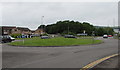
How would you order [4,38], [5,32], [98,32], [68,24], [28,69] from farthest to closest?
1. [68,24]
2. [98,32]
3. [5,32]
4. [4,38]
5. [28,69]

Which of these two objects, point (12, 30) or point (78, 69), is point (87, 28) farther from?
point (78, 69)

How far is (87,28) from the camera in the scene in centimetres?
10319

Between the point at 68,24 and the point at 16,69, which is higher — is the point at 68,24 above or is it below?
above

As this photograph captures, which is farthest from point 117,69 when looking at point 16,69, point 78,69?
point 16,69

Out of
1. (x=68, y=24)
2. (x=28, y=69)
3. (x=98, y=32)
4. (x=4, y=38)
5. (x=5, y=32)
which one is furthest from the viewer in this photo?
(x=68, y=24)

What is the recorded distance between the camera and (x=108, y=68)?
6789 mm

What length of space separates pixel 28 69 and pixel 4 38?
24213mm

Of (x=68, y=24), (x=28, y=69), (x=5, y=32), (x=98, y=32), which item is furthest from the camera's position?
(x=68, y=24)

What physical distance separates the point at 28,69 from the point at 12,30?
3452 inches

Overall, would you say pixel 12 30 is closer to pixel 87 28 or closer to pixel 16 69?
pixel 87 28

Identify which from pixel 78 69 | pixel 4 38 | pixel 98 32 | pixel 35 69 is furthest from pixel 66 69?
pixel 98 32

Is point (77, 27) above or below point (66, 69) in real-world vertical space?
above

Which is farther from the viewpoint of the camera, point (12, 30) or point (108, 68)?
point (12, 30)

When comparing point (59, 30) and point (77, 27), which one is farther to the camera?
point (59, 30)
